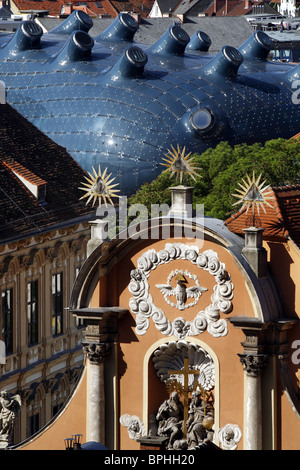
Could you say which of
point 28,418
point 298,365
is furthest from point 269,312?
point 28,418

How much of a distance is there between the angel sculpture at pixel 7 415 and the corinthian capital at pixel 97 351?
433 cm

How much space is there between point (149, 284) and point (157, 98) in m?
53.4

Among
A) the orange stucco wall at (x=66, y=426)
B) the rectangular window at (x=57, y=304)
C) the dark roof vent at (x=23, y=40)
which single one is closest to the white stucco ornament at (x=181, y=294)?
the orange stucco wall at (x=66, y=426)

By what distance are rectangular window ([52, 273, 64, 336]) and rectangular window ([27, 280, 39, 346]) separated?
6.35 feet

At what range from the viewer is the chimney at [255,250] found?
52875 millimetres

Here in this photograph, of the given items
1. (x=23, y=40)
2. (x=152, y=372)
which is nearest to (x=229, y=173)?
(x=23, y=40)

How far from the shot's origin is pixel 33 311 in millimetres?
84000

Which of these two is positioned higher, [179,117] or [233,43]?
[233,43]

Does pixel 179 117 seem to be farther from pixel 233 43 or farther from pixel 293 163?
pixel 233 43

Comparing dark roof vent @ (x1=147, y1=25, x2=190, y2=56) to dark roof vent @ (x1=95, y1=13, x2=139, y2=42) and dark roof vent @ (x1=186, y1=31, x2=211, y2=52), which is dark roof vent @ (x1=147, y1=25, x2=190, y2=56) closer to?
dark roof vent @ (x1=95, y1=13, x2=139, y2=42)

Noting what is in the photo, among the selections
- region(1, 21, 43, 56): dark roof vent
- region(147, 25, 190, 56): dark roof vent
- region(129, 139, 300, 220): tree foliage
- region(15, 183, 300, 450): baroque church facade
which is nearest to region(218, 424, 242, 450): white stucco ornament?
region(15, 183, 300, 450): baroque church facade

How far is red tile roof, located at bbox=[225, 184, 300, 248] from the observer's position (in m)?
53.6

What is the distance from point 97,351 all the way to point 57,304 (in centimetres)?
3140

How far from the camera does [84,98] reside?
108 m
